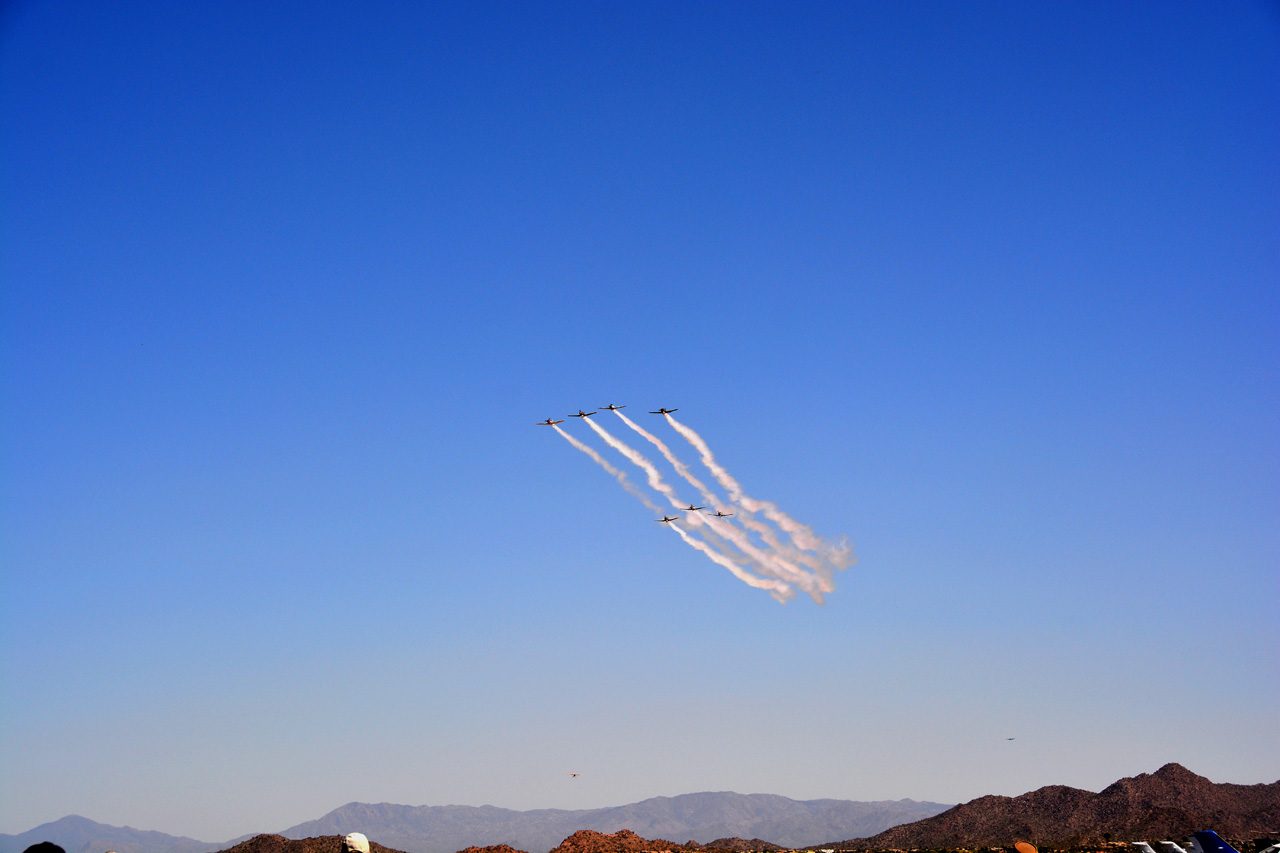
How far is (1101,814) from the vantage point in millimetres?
182500

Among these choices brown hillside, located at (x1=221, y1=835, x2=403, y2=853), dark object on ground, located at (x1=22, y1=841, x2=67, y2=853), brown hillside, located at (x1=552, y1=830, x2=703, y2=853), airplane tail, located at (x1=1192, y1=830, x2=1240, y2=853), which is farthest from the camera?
brown hillside, located at (x1=552, y1=830, x2=703, y2=853)

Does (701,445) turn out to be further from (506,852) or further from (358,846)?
(358,846)

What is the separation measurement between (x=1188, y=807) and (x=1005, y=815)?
33350mm

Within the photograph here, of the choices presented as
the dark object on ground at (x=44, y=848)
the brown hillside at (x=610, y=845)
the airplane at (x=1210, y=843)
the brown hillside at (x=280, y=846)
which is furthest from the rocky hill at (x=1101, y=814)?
the dark object on ground at (x=44, y=848)

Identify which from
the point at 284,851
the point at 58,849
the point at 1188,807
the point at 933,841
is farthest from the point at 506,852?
the point at 1188,807

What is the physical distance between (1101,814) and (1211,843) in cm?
15269

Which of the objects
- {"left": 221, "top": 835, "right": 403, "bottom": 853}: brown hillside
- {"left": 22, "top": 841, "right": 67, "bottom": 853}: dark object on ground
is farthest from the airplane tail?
{"left": 221, "top": 835, "right": 403, "bottom": 853}: brown hillside

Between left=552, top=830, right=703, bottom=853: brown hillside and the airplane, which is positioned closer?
the airplane

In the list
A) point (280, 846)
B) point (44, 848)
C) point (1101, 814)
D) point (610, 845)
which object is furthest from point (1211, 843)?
point (1101, 814)

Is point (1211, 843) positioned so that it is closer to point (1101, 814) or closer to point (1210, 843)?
point (1210, 843)

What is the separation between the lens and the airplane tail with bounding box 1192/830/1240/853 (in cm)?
5059

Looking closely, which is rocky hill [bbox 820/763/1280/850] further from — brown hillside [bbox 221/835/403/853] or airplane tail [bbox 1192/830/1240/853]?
airplane tail [bbox 1192/830/1240/853]

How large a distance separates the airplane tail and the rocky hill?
12354cm

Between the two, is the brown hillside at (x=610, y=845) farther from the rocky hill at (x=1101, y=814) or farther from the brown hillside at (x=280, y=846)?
the rocky hill at (x=1101, y=814)
